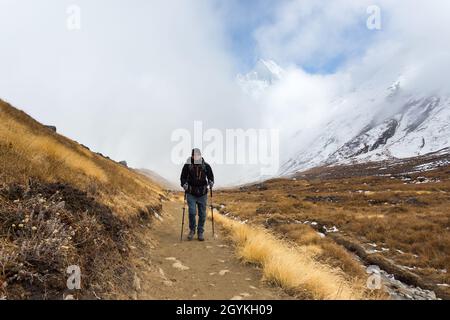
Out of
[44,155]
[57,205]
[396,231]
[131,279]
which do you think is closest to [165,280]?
[131,279]

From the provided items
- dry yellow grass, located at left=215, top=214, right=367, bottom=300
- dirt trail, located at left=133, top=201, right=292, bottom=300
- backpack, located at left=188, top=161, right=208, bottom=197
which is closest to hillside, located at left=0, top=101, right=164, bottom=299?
dirt trail, located at left=133, top=201, right=292, bottom=300

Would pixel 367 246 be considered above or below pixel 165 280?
below

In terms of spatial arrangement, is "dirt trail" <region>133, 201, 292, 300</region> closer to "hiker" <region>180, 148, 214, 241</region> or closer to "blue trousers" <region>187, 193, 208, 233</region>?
"blue trousers" <region>187, 193, 208, 233</region>

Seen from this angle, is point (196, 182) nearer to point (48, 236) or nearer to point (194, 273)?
point (194, 273)

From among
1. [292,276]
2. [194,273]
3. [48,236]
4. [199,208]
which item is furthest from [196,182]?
[48,236]

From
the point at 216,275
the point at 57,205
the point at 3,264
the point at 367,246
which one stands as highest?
the point at 57,205

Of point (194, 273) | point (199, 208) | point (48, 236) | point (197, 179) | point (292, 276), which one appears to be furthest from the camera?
point (199, 208)

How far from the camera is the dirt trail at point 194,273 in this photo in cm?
745

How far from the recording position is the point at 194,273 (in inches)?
356

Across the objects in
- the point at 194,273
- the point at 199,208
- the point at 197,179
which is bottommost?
the point at 194,273
